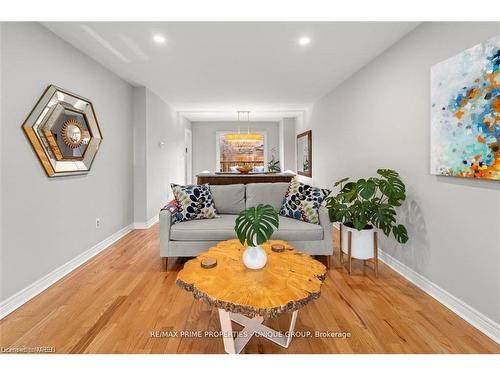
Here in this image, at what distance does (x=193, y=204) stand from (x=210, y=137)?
19.0 feet

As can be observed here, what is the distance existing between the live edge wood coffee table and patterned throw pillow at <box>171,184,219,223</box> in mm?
1198

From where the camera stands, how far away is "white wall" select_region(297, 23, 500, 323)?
1.86 m

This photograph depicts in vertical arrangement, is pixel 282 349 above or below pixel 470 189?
below

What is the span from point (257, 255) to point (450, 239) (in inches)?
63.8

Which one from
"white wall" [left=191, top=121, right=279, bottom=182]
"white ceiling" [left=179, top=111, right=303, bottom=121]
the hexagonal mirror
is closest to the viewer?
the hexagonal mirror

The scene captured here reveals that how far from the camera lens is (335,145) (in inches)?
183

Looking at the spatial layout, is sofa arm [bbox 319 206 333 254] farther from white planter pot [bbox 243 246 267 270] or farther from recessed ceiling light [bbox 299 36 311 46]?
recessed ceiling light [bbox 299 36 311 46]

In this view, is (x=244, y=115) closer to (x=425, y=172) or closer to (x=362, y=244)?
(x=362, y=244)

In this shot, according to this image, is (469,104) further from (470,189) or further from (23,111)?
(23,111)

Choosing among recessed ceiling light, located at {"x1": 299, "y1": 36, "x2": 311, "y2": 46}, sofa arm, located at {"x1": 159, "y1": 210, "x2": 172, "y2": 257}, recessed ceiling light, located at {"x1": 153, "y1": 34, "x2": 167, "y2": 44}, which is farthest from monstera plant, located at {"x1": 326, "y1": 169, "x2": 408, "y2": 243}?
recessed ceiling light, located at {"x1": 153, "y1": 34, "x2": 167, "y2": 44}

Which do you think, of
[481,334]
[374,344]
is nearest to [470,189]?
[481,334]

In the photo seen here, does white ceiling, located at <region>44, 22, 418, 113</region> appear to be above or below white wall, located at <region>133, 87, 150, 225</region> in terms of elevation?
above

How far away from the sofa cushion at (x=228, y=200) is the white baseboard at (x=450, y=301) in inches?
70.9
